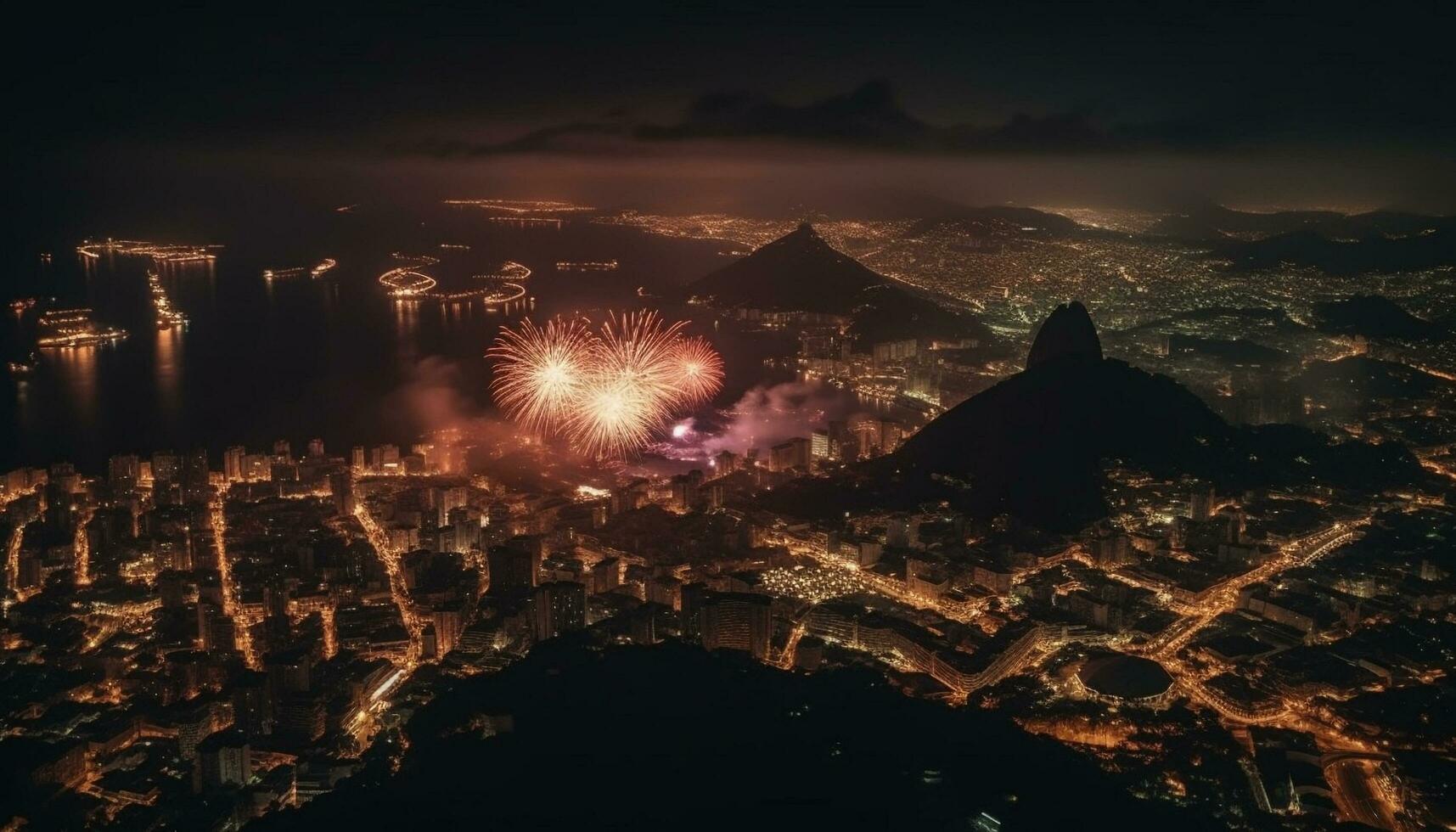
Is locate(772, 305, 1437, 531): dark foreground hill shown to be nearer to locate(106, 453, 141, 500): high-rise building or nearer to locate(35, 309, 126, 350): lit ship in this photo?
locate(106, 453, 141, 500): high-rise building

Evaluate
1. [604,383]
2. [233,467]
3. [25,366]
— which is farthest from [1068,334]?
[25,366]

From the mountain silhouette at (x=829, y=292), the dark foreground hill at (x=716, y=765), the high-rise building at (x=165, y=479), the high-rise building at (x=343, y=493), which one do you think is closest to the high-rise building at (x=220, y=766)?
the dark foreground hill at (x=716, y=765)

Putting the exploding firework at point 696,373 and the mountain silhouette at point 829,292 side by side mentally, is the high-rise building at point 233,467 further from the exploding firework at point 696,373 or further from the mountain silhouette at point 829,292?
the mountain silhouette at point 829,292

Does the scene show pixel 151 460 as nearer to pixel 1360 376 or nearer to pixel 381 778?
pixel 381 778

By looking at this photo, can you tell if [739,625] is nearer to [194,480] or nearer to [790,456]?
[790,456]

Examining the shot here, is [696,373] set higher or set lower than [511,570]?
higher

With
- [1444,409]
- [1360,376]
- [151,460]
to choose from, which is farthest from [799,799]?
[1360,376]
